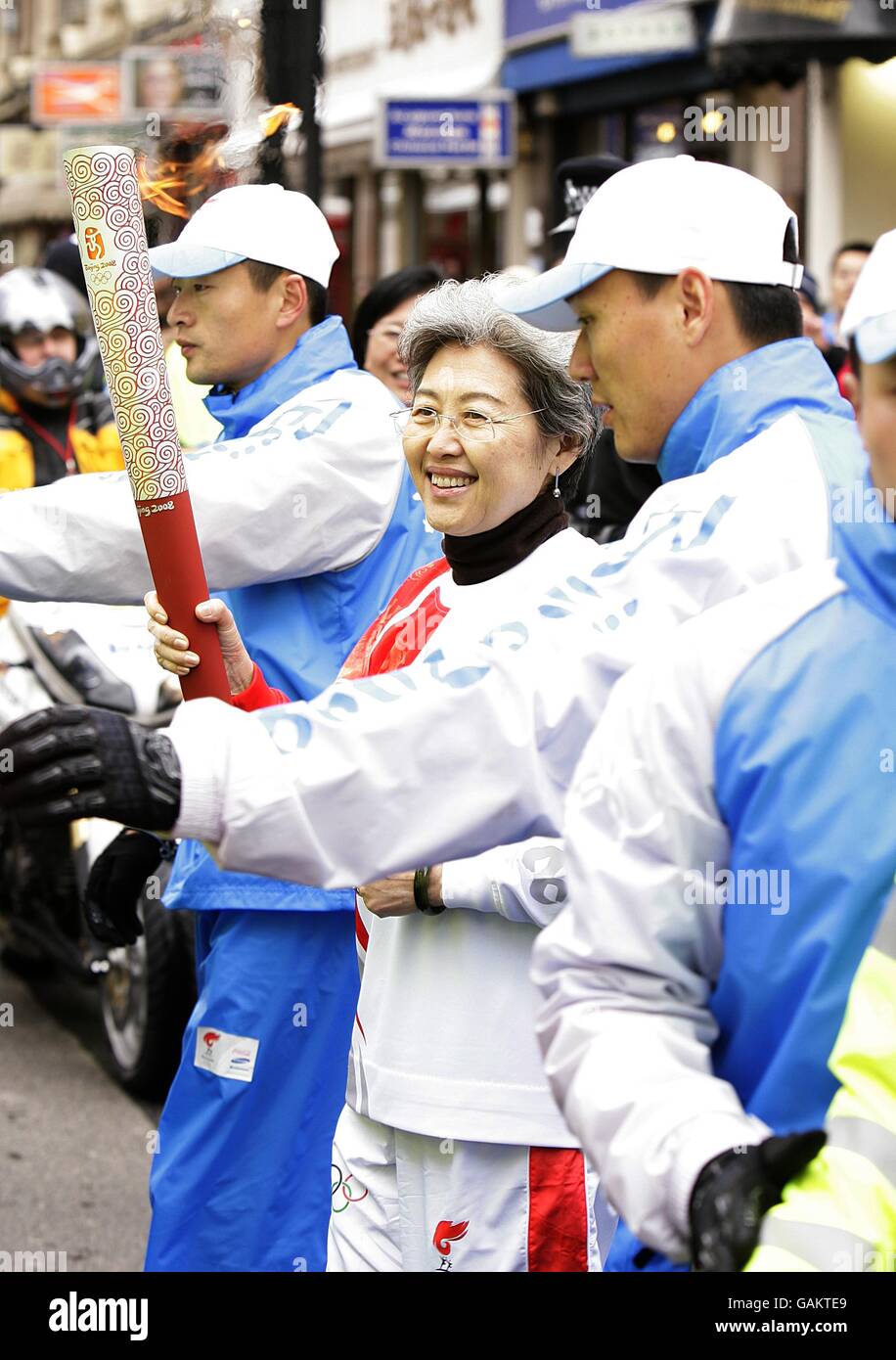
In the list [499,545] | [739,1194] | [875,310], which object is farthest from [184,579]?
[739,1194]

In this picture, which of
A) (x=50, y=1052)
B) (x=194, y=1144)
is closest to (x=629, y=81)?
(x=50, y=1052)

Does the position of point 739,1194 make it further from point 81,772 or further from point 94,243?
point 94,243

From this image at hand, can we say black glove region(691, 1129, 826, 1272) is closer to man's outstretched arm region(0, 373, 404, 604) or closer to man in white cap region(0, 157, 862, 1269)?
man in white cap region(0, 157, 862, 1269)

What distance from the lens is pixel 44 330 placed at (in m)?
7.92

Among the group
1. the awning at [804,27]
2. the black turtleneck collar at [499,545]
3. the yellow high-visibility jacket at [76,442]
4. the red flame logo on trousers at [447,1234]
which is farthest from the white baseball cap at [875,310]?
the awning at [804,27]

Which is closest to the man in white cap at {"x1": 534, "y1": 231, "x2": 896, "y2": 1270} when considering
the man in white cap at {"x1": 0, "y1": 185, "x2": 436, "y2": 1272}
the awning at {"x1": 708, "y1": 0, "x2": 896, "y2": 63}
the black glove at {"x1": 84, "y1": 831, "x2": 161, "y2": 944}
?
the black glove at {"x1": 84, "y1": 831, "x2": 161, "y2": 944}

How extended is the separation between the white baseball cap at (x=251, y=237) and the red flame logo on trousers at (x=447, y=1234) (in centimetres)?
190

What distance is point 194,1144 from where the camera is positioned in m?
3.88

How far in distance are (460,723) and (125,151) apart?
0.94m

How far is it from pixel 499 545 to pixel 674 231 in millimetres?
664

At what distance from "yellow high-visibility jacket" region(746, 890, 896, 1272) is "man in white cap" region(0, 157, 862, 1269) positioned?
0.61 metres

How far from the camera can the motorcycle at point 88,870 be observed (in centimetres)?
617

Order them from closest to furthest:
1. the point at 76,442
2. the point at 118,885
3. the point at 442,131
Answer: the point at 118,885, the point at 76,442, the point at 442,131

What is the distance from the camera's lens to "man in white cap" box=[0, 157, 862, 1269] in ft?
6.99
